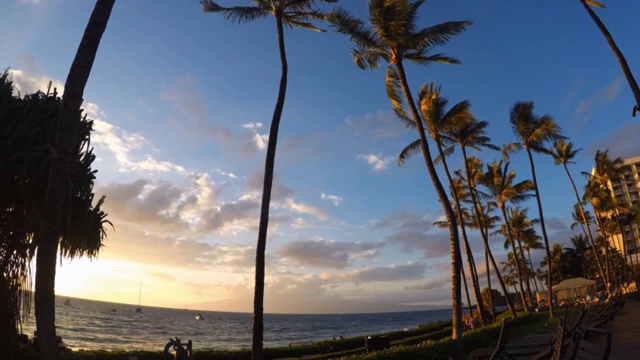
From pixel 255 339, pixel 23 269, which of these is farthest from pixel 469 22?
pixel 23 269

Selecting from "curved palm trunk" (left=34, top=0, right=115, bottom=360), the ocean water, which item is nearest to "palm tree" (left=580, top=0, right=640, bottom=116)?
"curved palm trunk" (left=34, top=0, right=115, bottom=360)

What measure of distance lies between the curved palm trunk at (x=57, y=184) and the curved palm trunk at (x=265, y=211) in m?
7.13

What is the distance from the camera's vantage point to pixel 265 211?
44.1 feet

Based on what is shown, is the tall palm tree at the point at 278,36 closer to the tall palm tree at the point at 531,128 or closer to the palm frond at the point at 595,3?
the palm frond at the point at 595,3

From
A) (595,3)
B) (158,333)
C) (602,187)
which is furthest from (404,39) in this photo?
(158,333)

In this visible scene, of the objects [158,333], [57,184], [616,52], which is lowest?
[158,333]

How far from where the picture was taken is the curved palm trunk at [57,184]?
17.9ft

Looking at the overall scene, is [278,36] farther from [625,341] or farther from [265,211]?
[625,341]

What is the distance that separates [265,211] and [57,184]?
25.7ft

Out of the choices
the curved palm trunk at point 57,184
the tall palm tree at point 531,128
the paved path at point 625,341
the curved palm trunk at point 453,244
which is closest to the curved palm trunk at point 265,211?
the curved palm trunk at point 453,244

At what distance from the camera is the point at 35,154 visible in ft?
39.7

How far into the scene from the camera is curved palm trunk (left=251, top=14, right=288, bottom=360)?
12.1m

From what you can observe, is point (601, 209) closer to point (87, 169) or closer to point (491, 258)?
point (491, 258)

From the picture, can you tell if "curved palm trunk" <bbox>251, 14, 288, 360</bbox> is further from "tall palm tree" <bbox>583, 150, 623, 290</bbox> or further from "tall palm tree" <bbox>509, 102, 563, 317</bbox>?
"tall palm tree" <bbox>583, 150, 623, 290</bbox>
